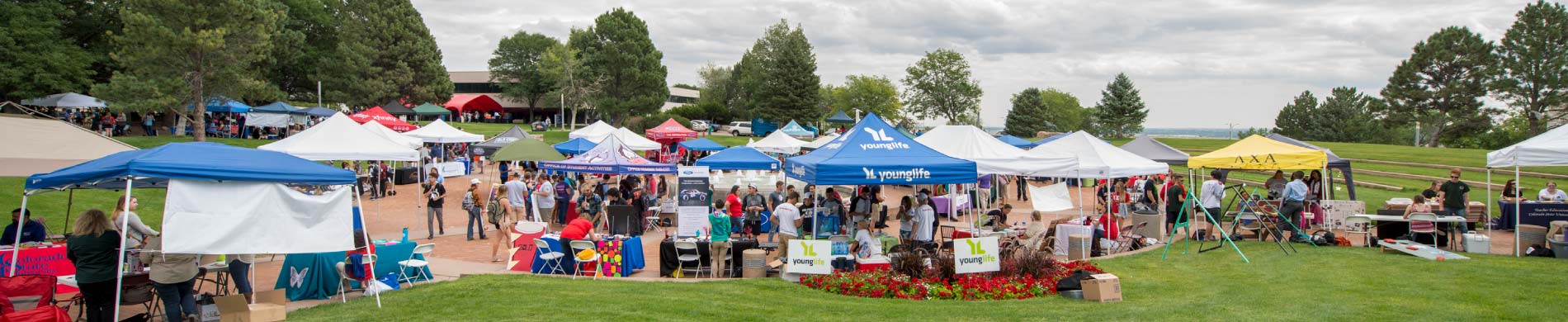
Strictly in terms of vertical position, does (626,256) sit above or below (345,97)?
below

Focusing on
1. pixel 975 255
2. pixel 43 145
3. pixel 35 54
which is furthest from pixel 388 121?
pixel 975 255

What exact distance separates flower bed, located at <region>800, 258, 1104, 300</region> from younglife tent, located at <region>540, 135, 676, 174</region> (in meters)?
6.81

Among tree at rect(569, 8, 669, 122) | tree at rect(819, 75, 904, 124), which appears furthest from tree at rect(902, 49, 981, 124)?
tree at rect(569, 8, 669, 122)

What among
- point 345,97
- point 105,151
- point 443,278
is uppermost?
point 345,97

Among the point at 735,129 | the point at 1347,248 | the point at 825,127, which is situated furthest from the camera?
the point at 825,127

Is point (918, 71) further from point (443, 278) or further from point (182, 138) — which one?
point (443, 278)

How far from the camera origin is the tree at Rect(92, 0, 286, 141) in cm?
2925

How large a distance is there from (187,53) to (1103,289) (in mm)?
33501

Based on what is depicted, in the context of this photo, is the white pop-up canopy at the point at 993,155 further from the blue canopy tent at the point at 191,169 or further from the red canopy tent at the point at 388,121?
the red canopy tent at the point at 388,121

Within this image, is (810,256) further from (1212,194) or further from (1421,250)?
(1421,250)

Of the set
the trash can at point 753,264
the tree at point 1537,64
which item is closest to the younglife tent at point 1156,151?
the trash can at point 753,264

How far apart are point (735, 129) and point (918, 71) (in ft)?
66.5

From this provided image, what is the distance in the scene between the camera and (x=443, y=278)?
36.2 feet

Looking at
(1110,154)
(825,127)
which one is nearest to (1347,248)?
(1110,154)
